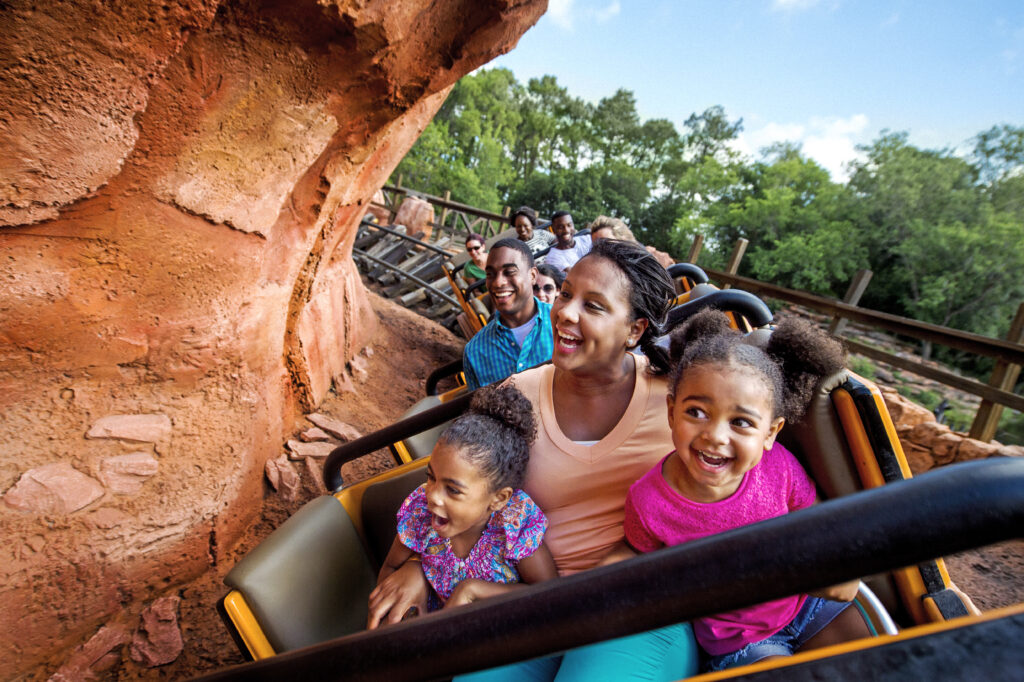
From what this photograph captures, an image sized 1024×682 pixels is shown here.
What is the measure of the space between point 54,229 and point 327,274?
195 cm

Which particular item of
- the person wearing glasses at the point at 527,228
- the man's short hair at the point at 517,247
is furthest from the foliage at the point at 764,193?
the man's short hair at the point at 517,247

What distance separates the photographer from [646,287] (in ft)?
4.46

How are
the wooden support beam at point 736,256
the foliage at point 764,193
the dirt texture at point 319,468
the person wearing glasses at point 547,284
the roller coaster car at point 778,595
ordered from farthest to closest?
the foliage at point 764,193 → the wooden support beam at point 736,256 → the person wearing glasses at point 547,284 → the dirt texture at point 319,468 → the roller coaster car at point 778,595

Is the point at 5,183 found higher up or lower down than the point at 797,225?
lower down

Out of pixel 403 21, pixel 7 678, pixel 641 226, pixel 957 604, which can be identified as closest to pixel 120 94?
pixel 403 21

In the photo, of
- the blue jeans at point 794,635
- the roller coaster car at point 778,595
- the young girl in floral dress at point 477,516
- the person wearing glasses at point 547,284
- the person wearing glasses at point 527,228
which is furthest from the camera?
the person wearing glasses at point 527,228

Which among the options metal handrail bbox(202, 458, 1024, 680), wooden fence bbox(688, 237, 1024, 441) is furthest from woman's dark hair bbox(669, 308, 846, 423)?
wooden fence bbox(688, 237, 1024, 441)

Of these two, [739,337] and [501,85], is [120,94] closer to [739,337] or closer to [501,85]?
[739,337]

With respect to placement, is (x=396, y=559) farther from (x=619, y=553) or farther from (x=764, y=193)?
(x=764, y=193)

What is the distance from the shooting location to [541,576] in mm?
1190

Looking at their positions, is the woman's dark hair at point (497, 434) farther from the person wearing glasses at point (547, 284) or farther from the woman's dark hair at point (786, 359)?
the person wearing glasses at point (547, 284)

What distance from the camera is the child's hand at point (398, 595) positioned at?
3.79 feet

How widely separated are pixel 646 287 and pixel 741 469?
1.84ft

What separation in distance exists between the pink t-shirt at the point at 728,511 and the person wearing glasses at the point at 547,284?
203cm
